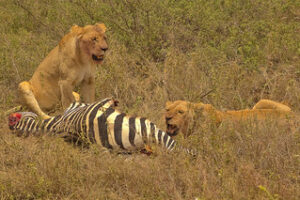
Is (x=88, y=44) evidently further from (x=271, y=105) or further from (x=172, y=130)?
(x=271, y=105)

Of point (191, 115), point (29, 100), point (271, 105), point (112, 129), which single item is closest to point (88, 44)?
point (29, 100)

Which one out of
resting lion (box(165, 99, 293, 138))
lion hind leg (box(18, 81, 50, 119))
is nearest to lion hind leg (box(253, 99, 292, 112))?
resting lion (box(165, 99, 293, 138))

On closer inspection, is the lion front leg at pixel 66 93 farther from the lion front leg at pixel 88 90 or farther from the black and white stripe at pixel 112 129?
the black and white stripe at pixel 112 129

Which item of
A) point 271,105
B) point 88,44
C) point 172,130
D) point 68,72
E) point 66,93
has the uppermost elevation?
point 88,44

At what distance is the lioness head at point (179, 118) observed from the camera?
5.34 metres

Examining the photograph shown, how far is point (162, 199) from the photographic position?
3926 millimetres

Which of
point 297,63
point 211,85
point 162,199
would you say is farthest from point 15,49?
point 162,199

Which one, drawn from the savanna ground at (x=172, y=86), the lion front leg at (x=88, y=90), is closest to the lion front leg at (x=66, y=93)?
the lion front leg at (x=88, y=90)

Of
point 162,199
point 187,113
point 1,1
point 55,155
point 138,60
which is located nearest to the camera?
point 162,199

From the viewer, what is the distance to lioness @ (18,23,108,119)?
6484 mm

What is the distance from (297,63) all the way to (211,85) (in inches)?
58.7

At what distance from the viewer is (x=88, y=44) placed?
647cm

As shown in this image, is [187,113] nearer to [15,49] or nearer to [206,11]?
[206,11]

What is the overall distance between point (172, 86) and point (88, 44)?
125 cm
